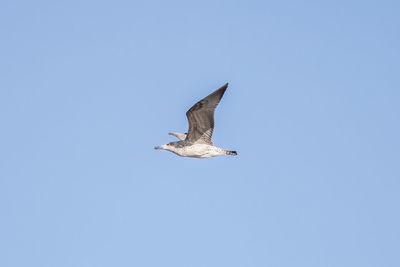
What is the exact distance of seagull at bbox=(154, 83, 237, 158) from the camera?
95.5 feet

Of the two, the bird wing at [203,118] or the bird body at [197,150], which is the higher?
the bird wing at [203,118]

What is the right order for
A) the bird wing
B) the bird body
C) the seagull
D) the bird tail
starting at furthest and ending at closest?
the bird body < the bird tail < the seagull < the bird wing

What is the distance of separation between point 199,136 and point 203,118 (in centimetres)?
125

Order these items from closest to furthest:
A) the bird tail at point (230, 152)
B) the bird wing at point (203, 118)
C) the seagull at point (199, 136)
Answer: the bird wing at point (203, 118), the seagull at point (199, 136), the bird tail at point (230, 152)

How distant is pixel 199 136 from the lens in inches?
1208

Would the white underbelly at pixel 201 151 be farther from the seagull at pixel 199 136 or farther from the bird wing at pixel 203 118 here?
the bird wing at pixel 203 118

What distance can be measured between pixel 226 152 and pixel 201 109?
2384mm

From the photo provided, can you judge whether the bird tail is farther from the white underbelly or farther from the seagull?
the white underbelly

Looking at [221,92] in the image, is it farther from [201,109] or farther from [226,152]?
[226,152]

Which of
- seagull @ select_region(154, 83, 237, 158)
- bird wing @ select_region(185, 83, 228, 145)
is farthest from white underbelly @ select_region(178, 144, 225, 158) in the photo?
bird wing @ select_region(185, 83, 228, 145)

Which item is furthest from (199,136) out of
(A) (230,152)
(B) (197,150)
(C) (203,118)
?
(A) (230,152)

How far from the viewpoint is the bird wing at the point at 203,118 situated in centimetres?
2855

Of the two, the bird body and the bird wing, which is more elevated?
the bird wing

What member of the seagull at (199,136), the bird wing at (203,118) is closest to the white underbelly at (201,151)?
the seagull at (199,136)
